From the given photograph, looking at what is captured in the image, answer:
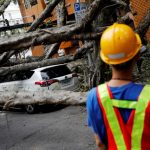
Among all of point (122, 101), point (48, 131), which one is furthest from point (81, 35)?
point (122, 101)

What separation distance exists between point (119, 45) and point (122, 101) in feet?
1.40

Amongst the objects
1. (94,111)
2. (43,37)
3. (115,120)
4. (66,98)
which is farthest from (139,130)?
(43,37)

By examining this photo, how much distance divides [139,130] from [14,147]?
6.54 m

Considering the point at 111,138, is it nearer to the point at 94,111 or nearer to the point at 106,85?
the point at 94,111

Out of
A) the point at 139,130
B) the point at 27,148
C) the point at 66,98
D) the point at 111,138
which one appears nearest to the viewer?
the point at 139,130

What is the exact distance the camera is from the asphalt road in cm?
832

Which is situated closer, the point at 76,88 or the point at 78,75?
the point at 76,88

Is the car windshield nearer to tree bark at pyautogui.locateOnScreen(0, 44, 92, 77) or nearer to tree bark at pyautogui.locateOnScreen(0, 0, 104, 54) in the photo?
tree bark at pyautogui.locateOnScreen(0, 44, 92, 77)

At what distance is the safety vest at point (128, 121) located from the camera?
8.48ft

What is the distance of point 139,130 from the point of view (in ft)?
8.59

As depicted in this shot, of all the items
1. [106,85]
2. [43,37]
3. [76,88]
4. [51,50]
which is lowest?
[76,88]

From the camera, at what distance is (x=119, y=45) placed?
2.69m

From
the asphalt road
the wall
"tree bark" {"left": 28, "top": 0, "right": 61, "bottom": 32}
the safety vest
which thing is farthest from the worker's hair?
the wall

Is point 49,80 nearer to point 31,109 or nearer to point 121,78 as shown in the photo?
point 31,109
